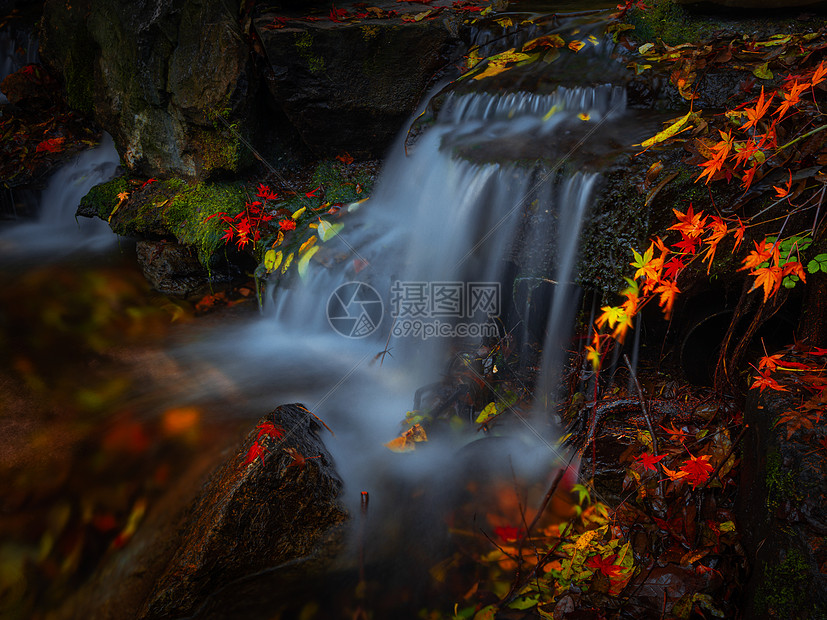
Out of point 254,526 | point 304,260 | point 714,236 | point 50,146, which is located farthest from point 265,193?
point 714,236

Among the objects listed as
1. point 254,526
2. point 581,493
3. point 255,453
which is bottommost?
point 254,526

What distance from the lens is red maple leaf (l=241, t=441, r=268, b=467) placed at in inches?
106

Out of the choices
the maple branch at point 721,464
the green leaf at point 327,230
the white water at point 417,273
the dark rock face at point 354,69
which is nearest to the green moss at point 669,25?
the white water at point 417,273

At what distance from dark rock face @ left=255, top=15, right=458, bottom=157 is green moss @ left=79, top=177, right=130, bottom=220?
2.63m

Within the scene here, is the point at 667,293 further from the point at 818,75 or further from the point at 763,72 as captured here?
the point at 763,72

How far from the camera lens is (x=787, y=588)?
73.1 inches

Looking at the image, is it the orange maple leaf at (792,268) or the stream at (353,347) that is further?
the stream at (353,347)

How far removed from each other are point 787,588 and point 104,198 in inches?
301

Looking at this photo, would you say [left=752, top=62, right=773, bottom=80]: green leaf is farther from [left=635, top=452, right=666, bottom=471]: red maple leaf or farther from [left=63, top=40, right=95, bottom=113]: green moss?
[left=63, top=40, right=95, bottom=113]: green moss

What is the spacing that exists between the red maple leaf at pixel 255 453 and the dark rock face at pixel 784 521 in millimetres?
2468

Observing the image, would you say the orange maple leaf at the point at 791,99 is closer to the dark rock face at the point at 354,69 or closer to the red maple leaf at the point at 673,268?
the red maple leaf at the point at 673,268

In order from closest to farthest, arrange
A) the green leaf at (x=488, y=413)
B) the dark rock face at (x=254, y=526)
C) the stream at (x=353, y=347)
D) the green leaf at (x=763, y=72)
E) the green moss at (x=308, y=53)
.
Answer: the dark rock face at (x=254, y=526) < the stream at (x=353, y=347) < the green leaf at (x=763, y=72) < the green leaf at (x=488, y=413) < the green moss at (x=308, y=53)

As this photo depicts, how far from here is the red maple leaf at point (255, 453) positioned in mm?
2701

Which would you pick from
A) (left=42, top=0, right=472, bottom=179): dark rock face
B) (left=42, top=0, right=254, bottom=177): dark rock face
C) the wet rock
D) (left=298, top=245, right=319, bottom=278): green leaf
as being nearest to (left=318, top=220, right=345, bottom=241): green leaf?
(left=298, top=245, right=319, bottom=278): green leaf
